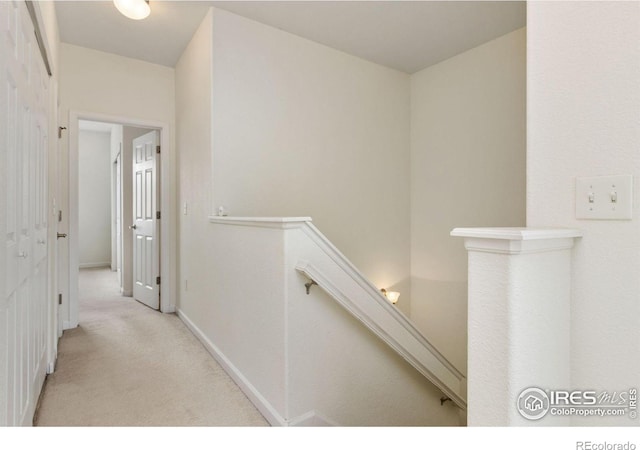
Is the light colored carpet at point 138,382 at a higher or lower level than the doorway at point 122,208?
lower

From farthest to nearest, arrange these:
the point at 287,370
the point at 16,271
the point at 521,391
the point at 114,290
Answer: the point at 114,290 → the point at 287,370 → the point at 16,271 → the point at 521,391

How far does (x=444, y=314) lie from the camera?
12.5 ft

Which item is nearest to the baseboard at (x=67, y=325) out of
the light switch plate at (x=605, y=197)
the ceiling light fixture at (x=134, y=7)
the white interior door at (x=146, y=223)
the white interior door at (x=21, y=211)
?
the white interior door at (x=146, y=223)

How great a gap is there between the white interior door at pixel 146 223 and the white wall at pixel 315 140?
146cm

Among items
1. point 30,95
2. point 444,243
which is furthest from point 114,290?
point 444,243

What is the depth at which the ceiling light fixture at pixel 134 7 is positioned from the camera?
8.09 ft

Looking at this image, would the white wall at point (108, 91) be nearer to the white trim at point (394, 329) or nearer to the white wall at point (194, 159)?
the white wall at point (194, 159)

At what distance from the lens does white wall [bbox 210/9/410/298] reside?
2885mm

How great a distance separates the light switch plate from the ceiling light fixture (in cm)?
282

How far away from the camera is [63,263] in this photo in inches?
133

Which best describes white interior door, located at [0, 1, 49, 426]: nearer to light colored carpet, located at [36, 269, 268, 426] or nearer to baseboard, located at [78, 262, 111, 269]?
light colored carpet, located at [36, 269, 268, 426]

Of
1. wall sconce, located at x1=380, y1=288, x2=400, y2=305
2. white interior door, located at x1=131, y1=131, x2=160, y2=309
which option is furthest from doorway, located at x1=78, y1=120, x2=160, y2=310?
wall sconce, located at x1=380, y1=288, x2=400, y2=305

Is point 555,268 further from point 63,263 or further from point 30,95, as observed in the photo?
point 63,263
